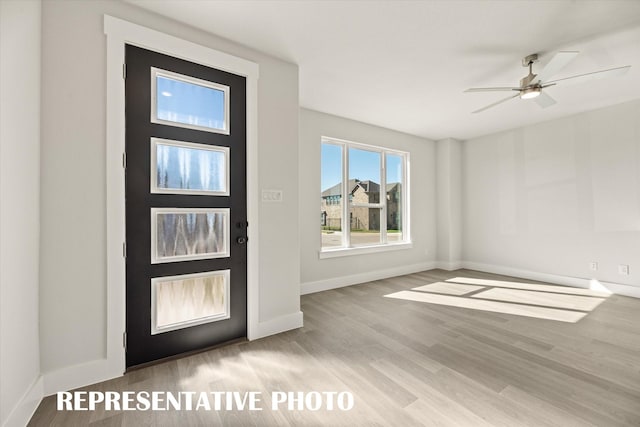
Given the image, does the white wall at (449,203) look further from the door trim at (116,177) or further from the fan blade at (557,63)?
the door trim at (116,177)

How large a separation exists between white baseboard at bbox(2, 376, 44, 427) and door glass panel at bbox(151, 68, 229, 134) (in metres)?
1.88

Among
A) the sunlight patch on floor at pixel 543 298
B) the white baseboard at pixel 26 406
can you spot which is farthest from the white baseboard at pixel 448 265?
the white baseboard at pixel 26 406

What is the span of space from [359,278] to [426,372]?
2.59 meters

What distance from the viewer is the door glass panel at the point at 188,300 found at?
2.13 metres

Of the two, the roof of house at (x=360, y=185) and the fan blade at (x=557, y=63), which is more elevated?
the fan blade at (x=557, y=63)

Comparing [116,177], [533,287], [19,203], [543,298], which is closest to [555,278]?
[533,287]

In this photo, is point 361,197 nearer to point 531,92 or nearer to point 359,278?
point 359,278

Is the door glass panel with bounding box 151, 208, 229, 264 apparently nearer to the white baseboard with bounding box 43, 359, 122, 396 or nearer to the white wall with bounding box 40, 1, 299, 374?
the white wall with bounding box 40, 1, 299, 374

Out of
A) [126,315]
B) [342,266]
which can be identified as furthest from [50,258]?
[342,266]

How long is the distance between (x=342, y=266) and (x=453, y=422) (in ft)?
9.64

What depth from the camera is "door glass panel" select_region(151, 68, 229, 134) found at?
2154mm

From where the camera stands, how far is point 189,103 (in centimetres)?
229

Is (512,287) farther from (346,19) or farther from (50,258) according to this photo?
(50,258)

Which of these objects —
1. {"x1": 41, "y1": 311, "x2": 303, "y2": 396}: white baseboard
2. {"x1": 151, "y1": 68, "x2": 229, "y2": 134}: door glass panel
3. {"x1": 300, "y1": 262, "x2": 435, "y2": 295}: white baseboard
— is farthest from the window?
{"x1": 41, "y1": 311, "x2": 303, "y2": 396}: white baseboard
